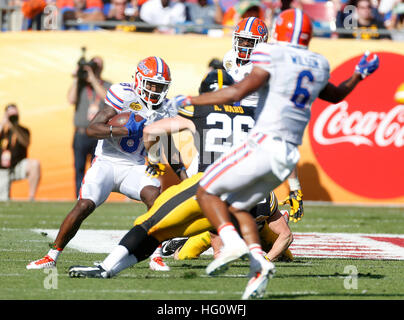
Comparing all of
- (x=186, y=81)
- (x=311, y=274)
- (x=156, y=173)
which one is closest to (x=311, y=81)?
(x=156, y=173)

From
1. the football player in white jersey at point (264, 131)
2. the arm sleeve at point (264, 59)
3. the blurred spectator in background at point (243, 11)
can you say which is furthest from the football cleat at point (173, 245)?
the blurred spectator in background at point (243, 11)

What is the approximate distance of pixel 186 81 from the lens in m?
12.8

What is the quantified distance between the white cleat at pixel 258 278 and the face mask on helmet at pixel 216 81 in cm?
158

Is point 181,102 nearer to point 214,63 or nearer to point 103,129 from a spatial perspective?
point 103,129

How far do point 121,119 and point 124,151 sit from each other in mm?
400

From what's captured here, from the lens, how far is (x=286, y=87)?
16.2ft

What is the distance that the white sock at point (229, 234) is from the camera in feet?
15.7

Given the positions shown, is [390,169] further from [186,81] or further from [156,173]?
[156,173]

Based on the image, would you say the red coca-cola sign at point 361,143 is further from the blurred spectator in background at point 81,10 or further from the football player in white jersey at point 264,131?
the football player in white jersey at point 264,131

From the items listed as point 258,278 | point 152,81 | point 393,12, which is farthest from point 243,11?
point 258,278

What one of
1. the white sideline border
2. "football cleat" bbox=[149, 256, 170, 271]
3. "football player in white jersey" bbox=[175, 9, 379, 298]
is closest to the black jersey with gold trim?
"football cleat" bbox=[149, 256, 170, 271]

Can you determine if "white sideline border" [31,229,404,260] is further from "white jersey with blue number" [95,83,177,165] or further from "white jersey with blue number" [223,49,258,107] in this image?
"white jersey with blue number" [223,49,258,107]
